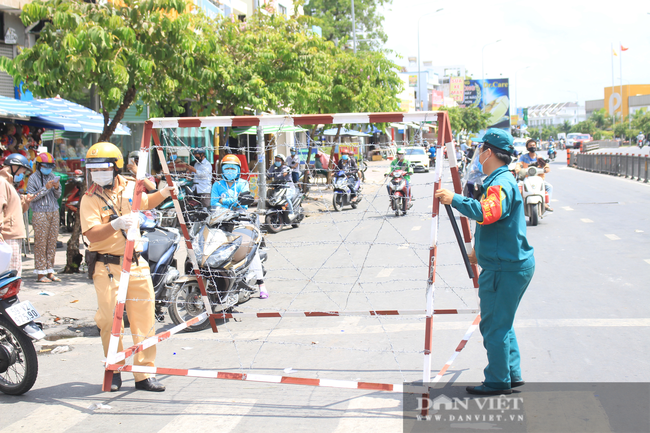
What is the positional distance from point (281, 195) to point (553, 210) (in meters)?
7.31

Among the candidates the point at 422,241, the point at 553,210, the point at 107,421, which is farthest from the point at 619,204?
the point at 107,421

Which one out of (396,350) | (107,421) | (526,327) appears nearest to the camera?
(107,421)

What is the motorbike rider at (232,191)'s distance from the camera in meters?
6.81

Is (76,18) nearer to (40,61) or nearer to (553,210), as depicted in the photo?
(40,61)

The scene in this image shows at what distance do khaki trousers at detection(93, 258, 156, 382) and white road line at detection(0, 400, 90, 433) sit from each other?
521 mm

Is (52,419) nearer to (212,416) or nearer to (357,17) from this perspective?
(212,416)

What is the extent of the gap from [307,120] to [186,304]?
276cm

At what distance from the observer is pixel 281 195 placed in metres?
13.1

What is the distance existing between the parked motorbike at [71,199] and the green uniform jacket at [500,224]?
29.9 feet

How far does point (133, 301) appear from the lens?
15.4 ft

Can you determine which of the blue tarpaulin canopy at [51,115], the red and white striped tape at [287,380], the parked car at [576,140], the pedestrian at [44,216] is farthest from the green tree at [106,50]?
the parked car at [576,140]

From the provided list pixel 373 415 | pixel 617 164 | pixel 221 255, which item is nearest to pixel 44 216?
pixel 221 255

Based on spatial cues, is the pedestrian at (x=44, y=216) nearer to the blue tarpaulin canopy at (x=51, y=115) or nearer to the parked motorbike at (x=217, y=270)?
the blue tarpaulin canopy at (x=51, y=115)

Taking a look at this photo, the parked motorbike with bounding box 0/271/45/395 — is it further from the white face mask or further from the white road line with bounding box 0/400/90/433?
the white face mask
